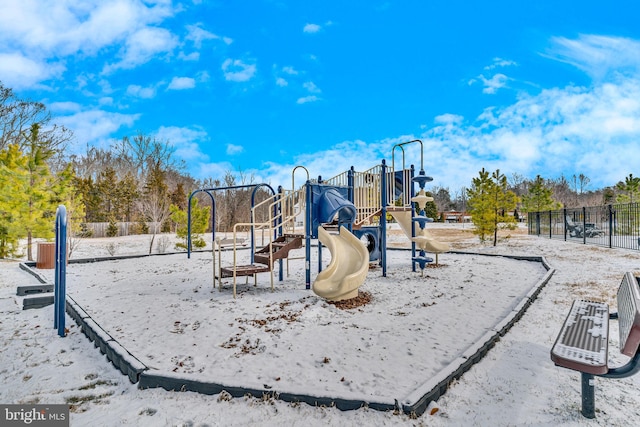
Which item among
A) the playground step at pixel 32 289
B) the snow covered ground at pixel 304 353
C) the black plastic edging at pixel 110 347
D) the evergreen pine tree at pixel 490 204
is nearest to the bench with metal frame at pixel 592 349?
the snow covered ground at pixel 304 353

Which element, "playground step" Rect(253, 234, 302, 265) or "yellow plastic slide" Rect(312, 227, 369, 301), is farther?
"playground step" Rect(253, 234, 302, 265)

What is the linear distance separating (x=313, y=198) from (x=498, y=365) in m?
4.65

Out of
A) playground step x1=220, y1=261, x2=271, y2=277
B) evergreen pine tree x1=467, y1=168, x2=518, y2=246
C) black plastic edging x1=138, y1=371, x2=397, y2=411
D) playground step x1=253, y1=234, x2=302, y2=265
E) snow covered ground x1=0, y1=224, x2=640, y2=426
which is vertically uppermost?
evergreen pine tree x1=467, y1=168, x2=518, y2=246

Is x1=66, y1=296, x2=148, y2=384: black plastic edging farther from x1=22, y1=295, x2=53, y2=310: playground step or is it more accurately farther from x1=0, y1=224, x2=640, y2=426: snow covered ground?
x1=22, y1=295, x2=53, y2=310: playground step

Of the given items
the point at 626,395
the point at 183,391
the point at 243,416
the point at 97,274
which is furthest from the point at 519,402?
the point at 97,274

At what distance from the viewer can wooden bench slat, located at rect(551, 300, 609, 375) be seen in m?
2.57

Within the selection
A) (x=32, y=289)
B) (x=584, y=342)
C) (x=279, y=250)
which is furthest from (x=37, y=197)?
(x=584, y=342)

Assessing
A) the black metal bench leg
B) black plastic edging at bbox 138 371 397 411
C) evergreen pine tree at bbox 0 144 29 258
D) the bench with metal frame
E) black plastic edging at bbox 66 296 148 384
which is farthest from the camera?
evergreen pine tree at bbox 0 144 29 258

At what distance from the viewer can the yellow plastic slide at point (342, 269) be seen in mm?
5852

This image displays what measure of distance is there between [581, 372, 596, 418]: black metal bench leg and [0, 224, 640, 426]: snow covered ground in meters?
0.07

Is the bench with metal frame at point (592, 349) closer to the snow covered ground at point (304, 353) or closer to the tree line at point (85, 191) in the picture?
the snow covered ground at point (304, 353)

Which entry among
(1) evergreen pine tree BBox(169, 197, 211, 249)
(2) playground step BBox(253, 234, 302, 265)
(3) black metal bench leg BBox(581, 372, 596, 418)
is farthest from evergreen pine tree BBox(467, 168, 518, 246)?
(3) black metal bench leg BBox(581, 372, 596, 418)

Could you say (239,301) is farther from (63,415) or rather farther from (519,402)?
(519,402)

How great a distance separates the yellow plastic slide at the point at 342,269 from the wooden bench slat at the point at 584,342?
3.06m
